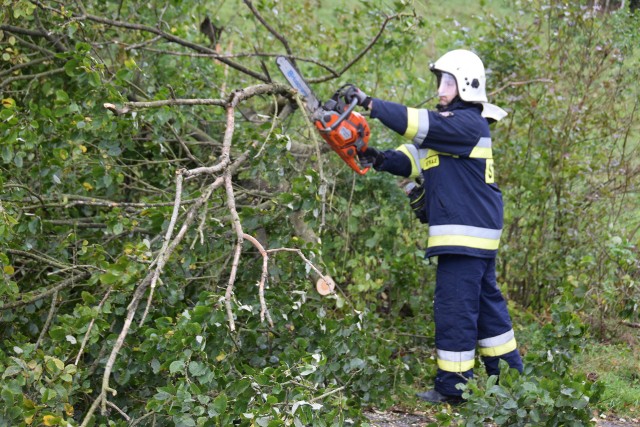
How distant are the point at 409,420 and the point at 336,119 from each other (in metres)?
1.63

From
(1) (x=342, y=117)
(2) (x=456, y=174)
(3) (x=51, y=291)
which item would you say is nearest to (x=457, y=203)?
(2) (x=456, y=174)

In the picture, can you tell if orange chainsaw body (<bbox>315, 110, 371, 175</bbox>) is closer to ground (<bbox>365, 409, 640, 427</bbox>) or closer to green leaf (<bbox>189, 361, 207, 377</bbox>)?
ground (<bbox>365, 409, 640, 427</bbox>)

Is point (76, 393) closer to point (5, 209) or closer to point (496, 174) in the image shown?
point (5, 209)

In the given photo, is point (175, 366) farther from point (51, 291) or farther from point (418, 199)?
point (418, 199)

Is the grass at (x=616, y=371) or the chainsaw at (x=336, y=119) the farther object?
the grass at (x=616, y=371)

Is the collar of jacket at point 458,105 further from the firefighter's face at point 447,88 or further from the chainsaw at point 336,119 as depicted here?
the chainsaw at point 336,119

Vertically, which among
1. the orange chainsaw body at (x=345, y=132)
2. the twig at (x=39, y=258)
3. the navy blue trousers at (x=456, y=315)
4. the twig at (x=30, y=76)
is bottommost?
the navy blue trousers at (x=456, y=315)

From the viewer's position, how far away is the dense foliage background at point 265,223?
130 inches

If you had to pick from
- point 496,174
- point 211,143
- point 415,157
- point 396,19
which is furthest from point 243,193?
point 496,174

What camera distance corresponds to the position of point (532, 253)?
19.3ft

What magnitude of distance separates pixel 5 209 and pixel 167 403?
1256 millimetres


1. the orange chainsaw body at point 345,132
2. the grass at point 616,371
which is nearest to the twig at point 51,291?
the orange chainsaw body at point 345,132

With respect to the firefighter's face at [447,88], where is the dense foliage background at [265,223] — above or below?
below

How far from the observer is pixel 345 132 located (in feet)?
14.5
